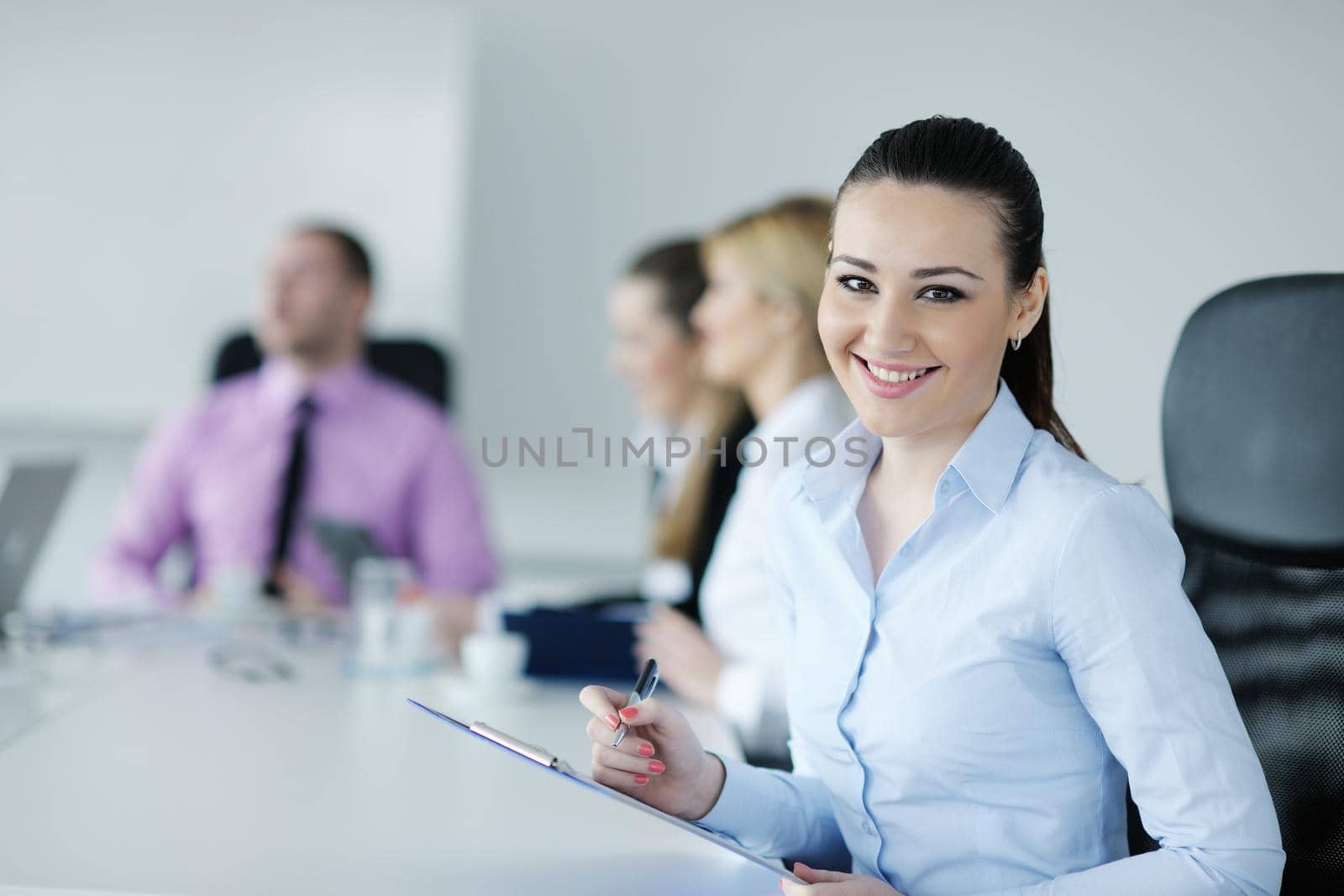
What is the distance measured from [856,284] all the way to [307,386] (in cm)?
209

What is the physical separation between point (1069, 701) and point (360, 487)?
2.09 meters

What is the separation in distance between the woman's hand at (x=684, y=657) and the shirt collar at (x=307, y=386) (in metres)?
1.33

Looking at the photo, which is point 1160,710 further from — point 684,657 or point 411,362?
point 411,362

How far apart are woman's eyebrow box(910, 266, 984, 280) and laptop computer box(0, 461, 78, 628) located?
1255 millimetres

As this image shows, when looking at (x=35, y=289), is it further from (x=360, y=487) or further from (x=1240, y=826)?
(x=1240, y=826)

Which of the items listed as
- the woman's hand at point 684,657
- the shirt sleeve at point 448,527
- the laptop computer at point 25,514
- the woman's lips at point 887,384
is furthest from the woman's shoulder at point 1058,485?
the shirt sleeve at point 448,527

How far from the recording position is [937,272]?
891mm

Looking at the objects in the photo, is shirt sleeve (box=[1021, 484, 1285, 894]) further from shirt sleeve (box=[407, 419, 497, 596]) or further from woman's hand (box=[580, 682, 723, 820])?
shirt sleeve (box=[407, 419, 497, 596])

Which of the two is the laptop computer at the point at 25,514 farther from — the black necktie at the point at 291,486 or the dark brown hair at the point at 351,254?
the dark brown hair at the point at 351,254

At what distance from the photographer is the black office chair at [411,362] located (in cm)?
296

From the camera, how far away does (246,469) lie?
2729 mm

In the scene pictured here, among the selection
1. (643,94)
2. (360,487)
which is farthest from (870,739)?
(643,94)

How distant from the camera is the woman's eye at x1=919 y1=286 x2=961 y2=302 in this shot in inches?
35.3

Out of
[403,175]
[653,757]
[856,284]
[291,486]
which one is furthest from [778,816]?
[403,175]
